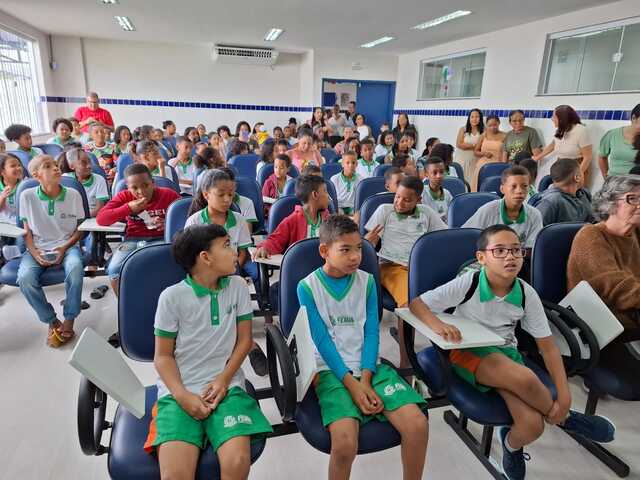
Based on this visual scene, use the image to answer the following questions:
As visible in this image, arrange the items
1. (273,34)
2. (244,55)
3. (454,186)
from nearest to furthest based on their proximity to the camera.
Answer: (454,186) → (273,34) → (244,55)

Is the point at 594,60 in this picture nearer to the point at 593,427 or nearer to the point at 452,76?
the point at 452,76

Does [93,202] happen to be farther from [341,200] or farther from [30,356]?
[341,200]

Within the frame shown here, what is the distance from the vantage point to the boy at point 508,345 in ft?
4.53

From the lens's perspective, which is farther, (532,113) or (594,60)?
(532,113)

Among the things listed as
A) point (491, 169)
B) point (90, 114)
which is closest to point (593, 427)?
point (491, 169)

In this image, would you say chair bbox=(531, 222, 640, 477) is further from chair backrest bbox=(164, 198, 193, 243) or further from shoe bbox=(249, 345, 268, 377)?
chair backrest bbox=(164, 198, 193, 243)

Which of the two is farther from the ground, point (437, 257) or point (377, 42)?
point (377, 42)

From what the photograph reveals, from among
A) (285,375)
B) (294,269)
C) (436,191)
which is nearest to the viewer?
(285,375)

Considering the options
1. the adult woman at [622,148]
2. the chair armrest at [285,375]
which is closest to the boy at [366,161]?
the adult woman at [622,148]

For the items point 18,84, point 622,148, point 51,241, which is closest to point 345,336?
point 51,241

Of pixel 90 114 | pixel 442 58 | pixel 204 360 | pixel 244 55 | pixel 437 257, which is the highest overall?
pixel 244 55

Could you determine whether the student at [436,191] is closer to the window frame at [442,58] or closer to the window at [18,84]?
the window frame at [442,58]

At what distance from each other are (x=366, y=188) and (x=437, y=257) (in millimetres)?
1636

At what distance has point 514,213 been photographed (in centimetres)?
242
